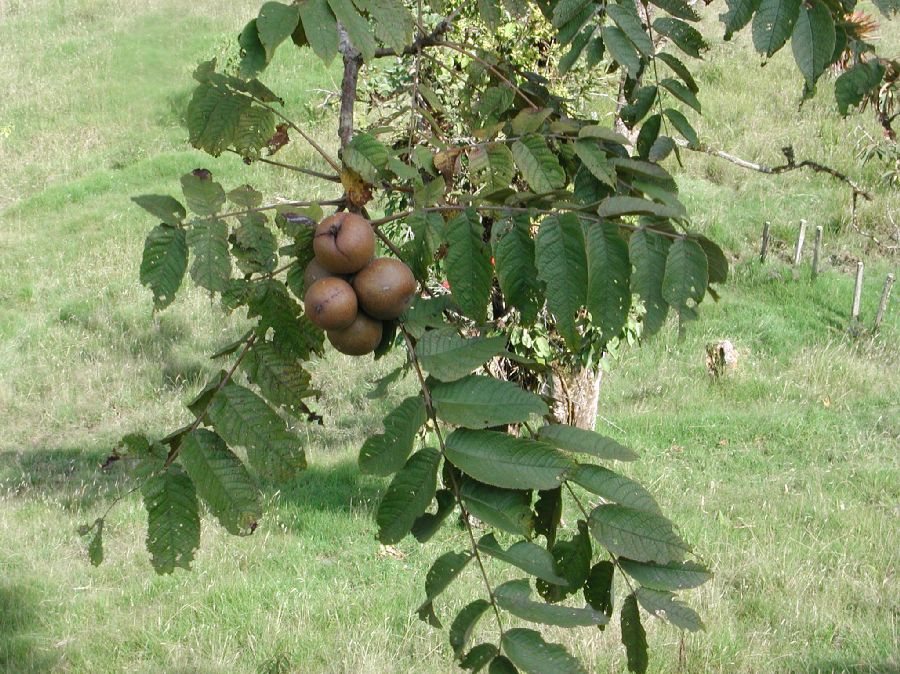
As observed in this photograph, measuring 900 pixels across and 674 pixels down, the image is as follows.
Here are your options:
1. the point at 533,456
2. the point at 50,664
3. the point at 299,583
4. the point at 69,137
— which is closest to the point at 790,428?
the point at 299,583

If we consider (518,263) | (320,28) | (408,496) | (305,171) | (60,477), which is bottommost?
(60,477)

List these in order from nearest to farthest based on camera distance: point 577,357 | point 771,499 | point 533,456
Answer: point 533,456 < point 577,357 < point 771,499

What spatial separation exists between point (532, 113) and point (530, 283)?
0.45 m

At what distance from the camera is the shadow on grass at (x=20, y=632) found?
358 cm

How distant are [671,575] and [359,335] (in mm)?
521

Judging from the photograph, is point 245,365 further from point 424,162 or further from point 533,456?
point 424,162

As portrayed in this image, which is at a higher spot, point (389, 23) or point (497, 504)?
point (389, 23)

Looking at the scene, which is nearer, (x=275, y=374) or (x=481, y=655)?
(x=481, y=655)

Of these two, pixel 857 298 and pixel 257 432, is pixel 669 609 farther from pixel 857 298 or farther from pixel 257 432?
pixel 857 298

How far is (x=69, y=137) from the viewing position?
12836mm

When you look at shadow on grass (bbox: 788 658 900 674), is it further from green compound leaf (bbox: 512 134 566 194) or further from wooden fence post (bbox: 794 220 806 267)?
wooden fence post (bbox: 794 220 806 267)

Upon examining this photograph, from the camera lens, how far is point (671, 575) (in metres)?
1.24

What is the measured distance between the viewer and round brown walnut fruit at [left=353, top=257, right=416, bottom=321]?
4.04ft

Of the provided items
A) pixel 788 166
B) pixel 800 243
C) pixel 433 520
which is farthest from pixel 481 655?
pixel 800 243
